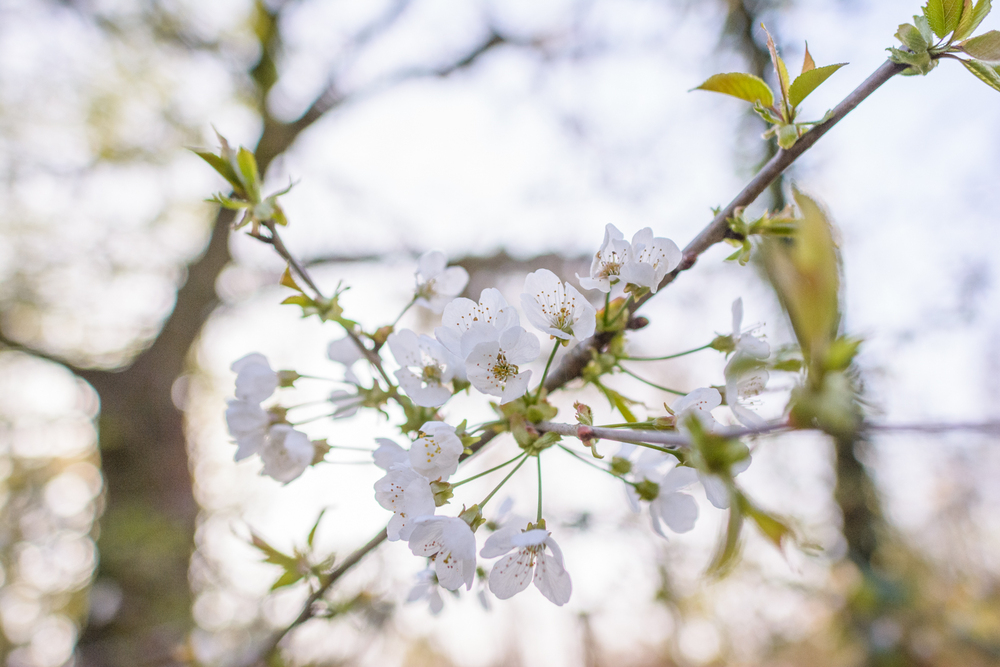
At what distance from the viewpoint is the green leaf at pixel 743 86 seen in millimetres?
430

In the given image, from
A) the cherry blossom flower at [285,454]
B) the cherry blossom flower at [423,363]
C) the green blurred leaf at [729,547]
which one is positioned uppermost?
the green blurred leaf at [729,547]

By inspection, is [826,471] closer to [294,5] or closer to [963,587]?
[963,587]

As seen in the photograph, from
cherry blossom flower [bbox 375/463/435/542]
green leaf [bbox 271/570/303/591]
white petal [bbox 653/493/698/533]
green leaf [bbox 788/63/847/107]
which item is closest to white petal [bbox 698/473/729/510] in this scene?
white petal [bbox 653/493/698/533]

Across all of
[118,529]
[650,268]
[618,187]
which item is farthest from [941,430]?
[118,529]

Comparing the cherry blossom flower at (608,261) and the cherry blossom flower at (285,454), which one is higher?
the cherry blossom flower at (608,261)

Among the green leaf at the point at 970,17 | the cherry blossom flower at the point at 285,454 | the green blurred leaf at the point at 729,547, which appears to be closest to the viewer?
the green blurred leaf at the point at 729,547

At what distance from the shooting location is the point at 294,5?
3.00 metres

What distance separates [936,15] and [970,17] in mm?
22

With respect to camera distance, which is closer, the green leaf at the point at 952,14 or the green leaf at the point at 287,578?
the green leaf at the point at 952,14

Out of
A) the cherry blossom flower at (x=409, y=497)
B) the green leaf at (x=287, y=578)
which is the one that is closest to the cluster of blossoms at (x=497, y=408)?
the cherry blossom flower at (x=409, y=497)

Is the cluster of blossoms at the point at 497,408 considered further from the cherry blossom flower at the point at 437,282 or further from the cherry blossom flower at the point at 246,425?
the cherry blossom flower at the point at 437,282

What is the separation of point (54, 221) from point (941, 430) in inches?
149

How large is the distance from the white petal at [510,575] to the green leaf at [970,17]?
Answer: 0.56 meters

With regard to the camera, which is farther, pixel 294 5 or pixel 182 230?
pixel 182 230
